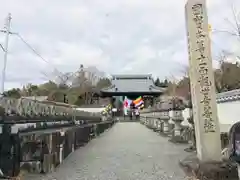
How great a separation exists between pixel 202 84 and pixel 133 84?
60.0 m

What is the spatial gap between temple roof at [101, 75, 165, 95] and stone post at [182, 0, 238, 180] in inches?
2081

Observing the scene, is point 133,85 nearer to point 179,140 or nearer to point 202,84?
point 179,140

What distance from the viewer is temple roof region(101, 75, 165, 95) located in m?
62.5

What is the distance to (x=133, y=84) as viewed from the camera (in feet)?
222

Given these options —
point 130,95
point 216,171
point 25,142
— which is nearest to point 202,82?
point 216,171

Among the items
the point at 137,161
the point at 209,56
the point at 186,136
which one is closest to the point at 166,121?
the point at 186,136

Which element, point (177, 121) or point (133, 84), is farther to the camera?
point (133, 84)

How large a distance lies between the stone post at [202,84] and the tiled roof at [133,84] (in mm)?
53260

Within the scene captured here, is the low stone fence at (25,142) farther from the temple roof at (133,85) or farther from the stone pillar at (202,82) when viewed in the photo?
the temple roof at (133,85)

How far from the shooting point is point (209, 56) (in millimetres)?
7629

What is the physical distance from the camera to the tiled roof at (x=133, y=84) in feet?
208

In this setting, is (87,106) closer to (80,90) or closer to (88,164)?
(80,90)

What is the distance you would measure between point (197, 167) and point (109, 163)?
3.02m

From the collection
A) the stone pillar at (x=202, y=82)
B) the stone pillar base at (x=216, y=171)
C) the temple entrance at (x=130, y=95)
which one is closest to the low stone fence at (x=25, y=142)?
the stone pillar base at (x=216, y=171)
